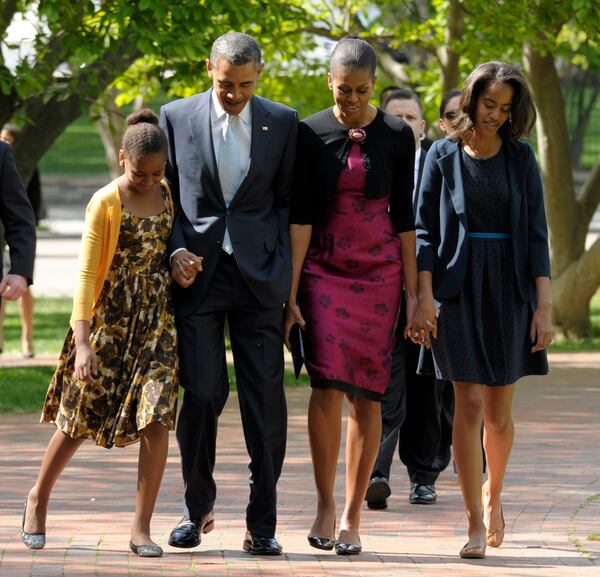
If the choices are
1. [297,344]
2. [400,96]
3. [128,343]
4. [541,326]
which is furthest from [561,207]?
[128,343]

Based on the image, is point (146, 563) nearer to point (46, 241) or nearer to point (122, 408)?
point (122, 408)

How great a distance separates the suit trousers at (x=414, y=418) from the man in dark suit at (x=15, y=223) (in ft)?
6.17

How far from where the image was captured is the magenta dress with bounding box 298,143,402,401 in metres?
5.83

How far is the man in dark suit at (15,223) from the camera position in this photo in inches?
241

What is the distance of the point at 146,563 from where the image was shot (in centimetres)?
561

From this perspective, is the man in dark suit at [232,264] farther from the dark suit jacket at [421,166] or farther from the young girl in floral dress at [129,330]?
the dark suit jacket at [421,166]

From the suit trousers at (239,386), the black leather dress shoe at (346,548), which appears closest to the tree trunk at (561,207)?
the black leather dress shoe at (346,548)

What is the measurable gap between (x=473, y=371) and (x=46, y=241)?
2605 cm

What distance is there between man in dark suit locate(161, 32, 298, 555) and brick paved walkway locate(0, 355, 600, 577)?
12.3 inches

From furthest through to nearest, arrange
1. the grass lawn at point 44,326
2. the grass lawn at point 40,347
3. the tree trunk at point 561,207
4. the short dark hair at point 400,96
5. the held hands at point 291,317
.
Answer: the tree trunk at point 561,207 < the grass lawn at point 44,326 < the grass lawn at point 40,347 < the short dark hair at point 400,96 < the held hands at point 291,317

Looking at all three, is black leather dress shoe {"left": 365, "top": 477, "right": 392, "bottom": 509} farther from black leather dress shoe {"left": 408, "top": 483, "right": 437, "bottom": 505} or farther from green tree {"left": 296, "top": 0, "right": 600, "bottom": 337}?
green tree {"left": 296, "top": 0, "right": 600, "bottom": 337}

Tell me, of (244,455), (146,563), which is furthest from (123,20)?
(146,563)

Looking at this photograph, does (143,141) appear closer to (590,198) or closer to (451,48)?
(451,48)

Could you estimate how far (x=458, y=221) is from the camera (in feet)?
19.6
